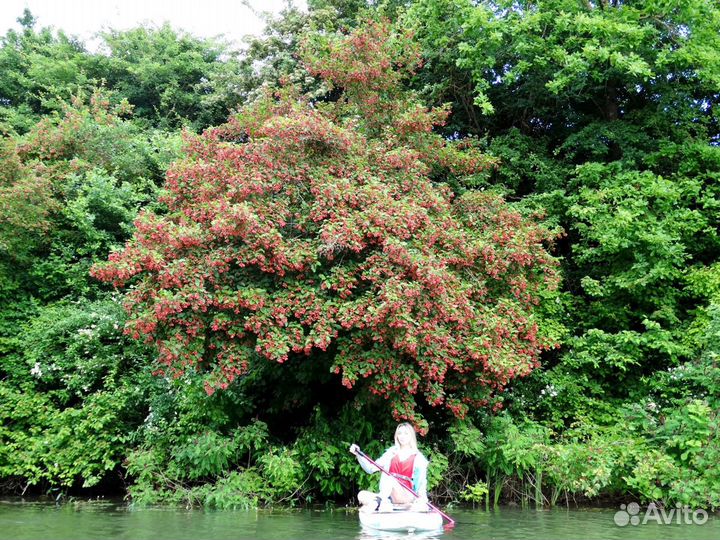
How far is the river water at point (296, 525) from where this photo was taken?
7.75m

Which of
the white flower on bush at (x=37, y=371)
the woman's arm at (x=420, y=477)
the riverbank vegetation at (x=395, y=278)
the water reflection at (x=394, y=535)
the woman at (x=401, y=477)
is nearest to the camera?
the water reflection at (x=394, y=535)

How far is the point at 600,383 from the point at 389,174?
6229mm

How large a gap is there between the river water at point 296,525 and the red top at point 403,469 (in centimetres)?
86

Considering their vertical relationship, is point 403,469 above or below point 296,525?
above

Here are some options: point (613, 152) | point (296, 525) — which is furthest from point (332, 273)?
point (613, 152)

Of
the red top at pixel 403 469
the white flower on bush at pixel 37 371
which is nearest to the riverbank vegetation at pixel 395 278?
the white flower on bush at pixel 37 371

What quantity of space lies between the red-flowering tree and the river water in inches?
74.6

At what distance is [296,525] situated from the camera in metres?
8.74

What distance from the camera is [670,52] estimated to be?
13.5m

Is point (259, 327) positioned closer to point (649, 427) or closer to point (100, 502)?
point (100, 502)

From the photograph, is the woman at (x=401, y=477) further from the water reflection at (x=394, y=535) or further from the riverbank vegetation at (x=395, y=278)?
the riverbank vegetation at (x=395, y=278)

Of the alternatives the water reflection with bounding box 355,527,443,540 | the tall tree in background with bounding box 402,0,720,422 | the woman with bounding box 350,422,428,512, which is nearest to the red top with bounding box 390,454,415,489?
the woman with bounding box 350,422,428,512

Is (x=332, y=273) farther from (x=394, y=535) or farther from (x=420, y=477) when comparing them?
(x=394, y=535)

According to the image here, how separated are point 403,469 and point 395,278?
2687 mm
